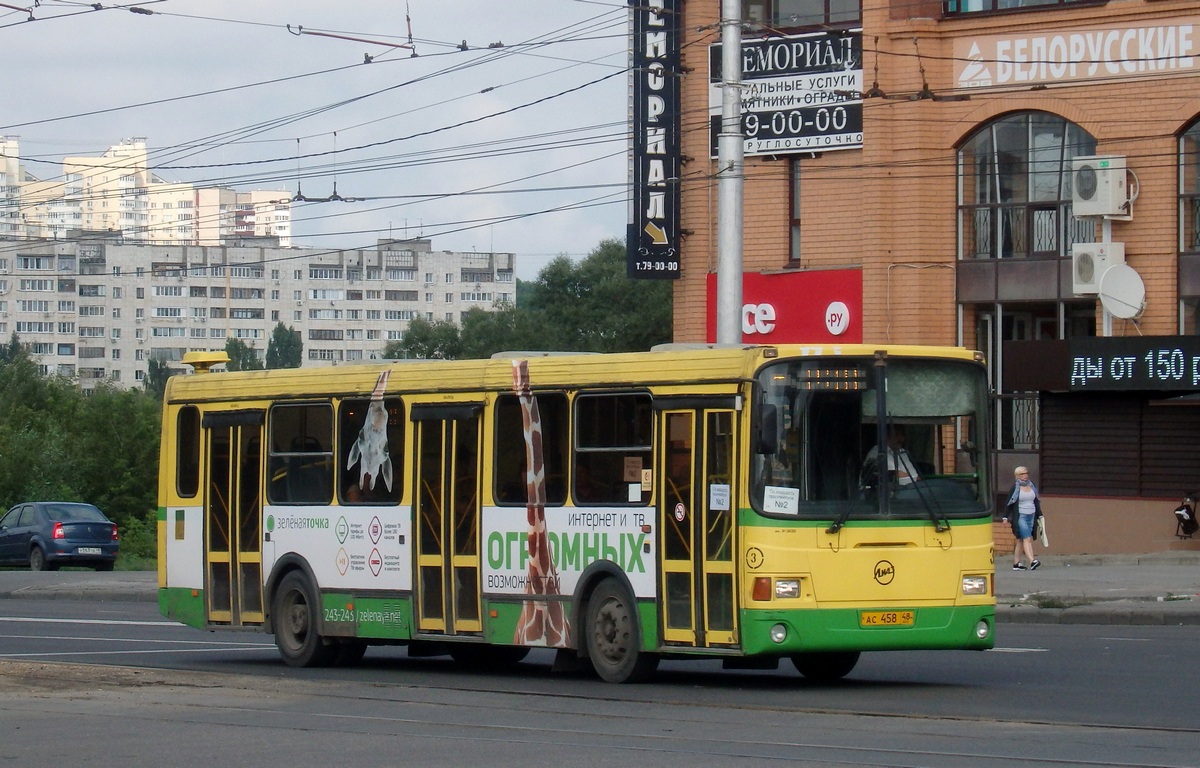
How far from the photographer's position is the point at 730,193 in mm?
21344

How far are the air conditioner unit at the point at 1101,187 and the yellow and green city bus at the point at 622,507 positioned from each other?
632 inches

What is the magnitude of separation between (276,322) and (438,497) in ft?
451

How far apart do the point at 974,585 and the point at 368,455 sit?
17.6 ft

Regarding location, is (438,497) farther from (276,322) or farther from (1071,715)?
(276,322)

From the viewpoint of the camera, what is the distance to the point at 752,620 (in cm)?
1259

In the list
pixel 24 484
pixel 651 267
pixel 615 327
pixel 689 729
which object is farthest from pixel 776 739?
pixel 615 327

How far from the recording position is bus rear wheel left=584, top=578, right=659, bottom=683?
1354 cm

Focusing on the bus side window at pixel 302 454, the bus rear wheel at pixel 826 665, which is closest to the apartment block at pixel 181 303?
the bus side window at pixel 302 454

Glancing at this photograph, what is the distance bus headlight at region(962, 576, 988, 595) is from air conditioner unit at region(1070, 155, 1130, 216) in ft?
55.7

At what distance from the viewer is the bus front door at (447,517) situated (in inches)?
584

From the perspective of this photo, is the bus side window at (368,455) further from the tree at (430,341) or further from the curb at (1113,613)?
the tree at (430,341)

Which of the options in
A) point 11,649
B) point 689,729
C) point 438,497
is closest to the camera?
point 689,729

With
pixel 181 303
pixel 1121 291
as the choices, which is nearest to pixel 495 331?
pixel 1121 291

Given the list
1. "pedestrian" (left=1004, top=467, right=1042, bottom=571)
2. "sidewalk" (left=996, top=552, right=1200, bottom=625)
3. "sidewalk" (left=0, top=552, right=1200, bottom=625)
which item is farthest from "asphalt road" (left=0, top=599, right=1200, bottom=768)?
"pedestrian" (left=1004, top=467, right=1042, bottom=571)
